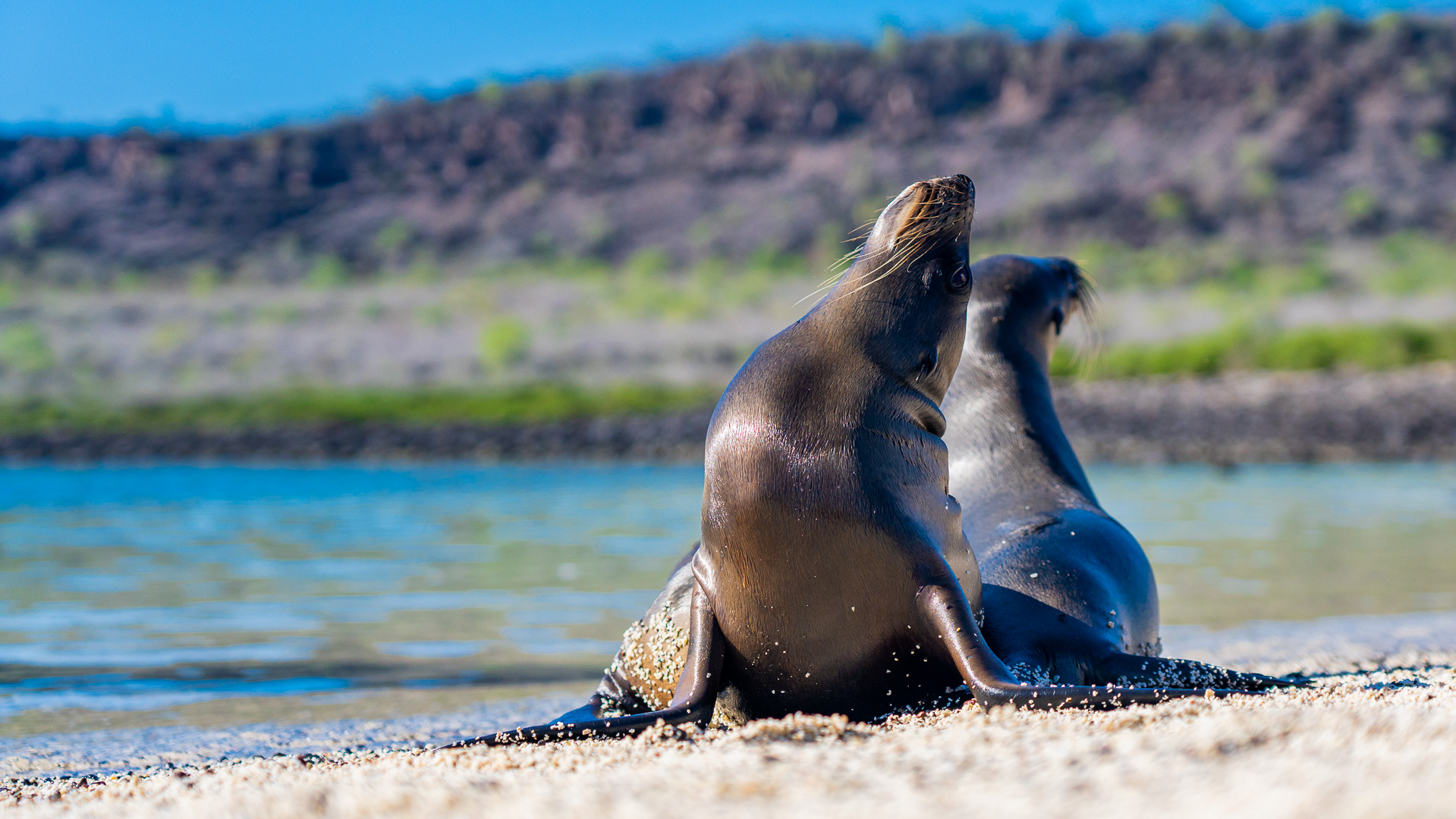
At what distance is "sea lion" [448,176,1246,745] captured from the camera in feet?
12.0

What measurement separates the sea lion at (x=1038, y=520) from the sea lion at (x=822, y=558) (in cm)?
42

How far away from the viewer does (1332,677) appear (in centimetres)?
493

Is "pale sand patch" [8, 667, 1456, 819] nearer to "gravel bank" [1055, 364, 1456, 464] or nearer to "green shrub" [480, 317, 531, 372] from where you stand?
"gravel bank" [1055, 364, 1456, 464]

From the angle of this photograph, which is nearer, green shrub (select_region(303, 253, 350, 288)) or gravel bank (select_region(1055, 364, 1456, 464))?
gravel bank (select_region(1055, 364, 1456, 464))

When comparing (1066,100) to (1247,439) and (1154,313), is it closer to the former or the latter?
(1154,313)

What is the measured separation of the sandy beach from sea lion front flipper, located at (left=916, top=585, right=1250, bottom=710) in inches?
3.1

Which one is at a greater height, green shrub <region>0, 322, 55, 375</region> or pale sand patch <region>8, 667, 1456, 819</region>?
green shrub <region>0, 322, 55, 375</region>

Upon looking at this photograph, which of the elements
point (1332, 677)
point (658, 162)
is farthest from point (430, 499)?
point (658, 162)

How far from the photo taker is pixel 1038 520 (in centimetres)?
489

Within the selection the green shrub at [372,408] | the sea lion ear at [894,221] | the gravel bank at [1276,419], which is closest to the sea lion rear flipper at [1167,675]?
the sea lion ear at [894,221]

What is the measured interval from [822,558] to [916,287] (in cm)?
97

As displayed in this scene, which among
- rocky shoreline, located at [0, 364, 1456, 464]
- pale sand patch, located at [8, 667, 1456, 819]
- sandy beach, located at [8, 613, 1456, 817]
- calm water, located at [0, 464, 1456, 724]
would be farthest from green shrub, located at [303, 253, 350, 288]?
pale sand patch, located at [8, 667, 1456, 819]

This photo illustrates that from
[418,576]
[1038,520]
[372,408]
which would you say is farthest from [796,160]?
[1038,520]

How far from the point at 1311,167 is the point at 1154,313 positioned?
18319 millimetres
